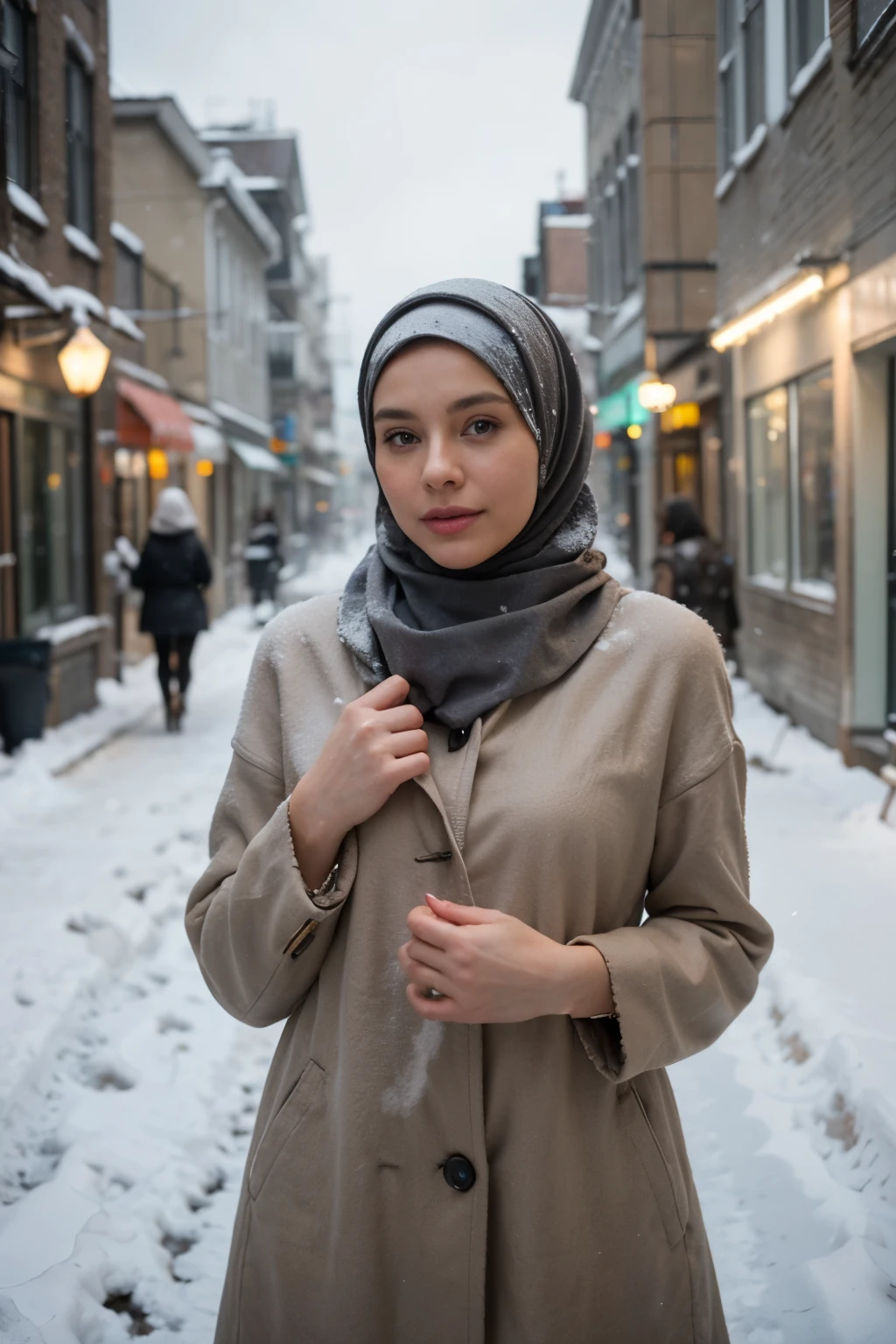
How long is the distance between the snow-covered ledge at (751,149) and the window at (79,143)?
1.54m

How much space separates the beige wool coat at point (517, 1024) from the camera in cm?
148

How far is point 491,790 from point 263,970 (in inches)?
14.5

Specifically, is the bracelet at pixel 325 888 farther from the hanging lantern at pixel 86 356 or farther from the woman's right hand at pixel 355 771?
the hanging lantern at pixel 86 356

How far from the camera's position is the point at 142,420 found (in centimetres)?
1226

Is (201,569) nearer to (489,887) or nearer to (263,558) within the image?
(263,558)

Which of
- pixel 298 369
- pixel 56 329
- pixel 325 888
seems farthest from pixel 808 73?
pixel 298 369

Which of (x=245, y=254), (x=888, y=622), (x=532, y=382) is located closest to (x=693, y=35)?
(x=888, y=622)

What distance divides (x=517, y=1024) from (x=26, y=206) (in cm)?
237

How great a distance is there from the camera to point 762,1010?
341 centimetres

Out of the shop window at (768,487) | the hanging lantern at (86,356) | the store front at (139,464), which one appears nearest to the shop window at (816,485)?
the shop window at (768,487)

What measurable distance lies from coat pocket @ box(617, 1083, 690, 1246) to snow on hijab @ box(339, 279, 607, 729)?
53 centimetres

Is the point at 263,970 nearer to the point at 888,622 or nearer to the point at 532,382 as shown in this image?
the point at 532,382

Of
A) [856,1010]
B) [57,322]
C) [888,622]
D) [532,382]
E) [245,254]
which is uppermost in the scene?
[245,254]

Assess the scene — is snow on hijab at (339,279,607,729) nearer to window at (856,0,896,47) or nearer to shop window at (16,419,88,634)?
window at (856,0,896,47)
